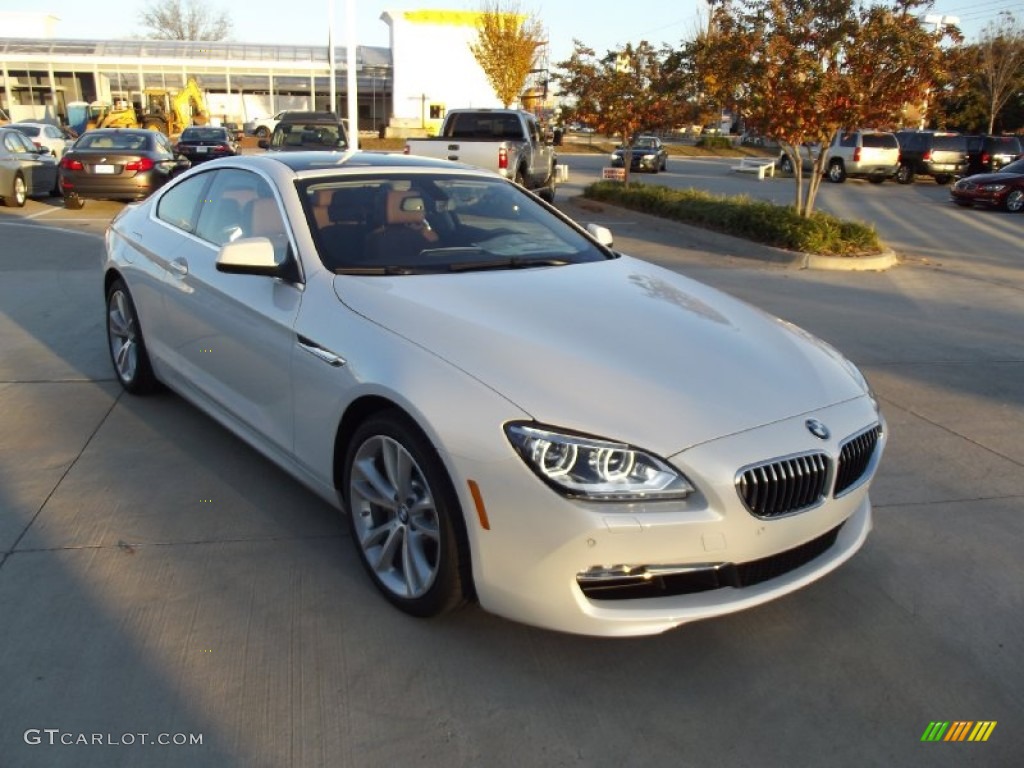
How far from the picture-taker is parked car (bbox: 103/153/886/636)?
8.55 ft

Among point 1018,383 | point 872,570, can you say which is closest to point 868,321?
point 1018,383

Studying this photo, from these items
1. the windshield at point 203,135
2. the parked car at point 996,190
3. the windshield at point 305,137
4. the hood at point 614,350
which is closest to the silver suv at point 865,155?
the parked car at point 996,190

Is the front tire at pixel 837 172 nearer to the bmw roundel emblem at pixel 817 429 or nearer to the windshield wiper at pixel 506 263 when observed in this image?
the windshield wiper at pixel 506 263

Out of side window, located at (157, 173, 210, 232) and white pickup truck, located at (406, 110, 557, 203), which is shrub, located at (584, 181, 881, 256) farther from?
side window, located at (157, 173, 210, 232)

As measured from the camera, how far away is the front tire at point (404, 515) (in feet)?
9.34

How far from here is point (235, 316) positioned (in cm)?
395

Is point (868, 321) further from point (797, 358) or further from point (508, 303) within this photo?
point (508, 303)

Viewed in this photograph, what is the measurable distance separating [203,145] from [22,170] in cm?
947

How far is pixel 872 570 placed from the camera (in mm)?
3625

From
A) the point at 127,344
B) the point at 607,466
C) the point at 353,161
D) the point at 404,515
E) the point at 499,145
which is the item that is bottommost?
the point at 127,344

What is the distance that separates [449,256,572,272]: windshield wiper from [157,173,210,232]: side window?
1.76m

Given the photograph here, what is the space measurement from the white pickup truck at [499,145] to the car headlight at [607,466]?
13474 millimetres

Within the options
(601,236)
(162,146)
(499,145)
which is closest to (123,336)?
(601,236)

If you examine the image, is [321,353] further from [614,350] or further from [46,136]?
[46,136]
